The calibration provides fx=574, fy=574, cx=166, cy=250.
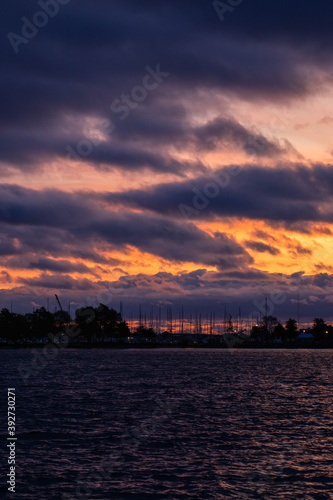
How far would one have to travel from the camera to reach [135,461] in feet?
135

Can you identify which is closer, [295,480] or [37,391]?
[295,480]

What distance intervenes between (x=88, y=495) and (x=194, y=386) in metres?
71.4

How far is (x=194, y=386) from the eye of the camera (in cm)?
10288

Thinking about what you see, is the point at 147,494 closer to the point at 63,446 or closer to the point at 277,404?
the point at 63,446

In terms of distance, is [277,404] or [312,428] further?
[277,404]

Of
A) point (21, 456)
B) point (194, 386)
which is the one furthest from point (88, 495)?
point (194, 386)

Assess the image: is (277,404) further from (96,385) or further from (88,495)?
(88,495)

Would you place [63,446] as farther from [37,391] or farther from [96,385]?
[96,385]

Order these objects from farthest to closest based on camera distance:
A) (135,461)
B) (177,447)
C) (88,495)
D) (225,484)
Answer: (177,447) → (135,461) → (225,484) → (88,495)

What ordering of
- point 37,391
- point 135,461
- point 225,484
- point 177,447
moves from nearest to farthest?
point 225,484, point 135,461, point 177,447, point 37,391

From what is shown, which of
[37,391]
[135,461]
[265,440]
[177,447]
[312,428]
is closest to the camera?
[135,461]

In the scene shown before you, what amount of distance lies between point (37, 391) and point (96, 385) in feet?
43.0

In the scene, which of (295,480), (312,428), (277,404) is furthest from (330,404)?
(295,480)

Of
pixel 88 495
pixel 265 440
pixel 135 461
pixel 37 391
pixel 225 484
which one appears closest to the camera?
pixel 88 495
